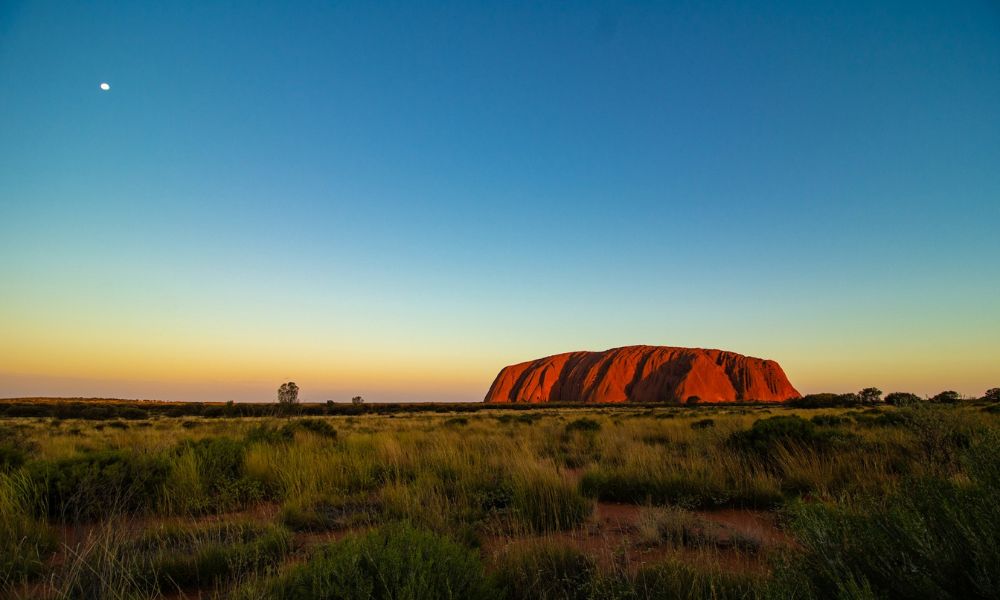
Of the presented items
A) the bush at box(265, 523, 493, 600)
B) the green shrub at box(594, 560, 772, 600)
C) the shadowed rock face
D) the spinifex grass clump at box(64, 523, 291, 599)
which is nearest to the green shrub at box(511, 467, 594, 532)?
the green shrub at box(594, 560, 772, 600)

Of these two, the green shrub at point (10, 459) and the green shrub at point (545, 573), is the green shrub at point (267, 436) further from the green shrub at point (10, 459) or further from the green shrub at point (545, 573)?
the green shrub at point (545, 573)

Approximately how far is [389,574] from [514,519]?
269 cm

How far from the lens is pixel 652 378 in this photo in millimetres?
81562

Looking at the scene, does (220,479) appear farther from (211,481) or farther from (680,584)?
(680,584)

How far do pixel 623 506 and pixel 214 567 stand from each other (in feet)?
17.3

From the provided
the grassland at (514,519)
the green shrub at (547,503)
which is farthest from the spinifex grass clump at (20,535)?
the green shrub at (547,503)

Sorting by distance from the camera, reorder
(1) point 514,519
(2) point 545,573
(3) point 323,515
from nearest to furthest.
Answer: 1. (2) point 545,573
2. (1) point 514,519
3. (3) point 323,515

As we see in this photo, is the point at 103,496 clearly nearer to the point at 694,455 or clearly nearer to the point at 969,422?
the point at 694,455

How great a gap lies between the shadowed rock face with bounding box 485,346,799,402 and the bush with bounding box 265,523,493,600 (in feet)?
252

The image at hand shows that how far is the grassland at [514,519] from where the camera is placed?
2346 millimetres

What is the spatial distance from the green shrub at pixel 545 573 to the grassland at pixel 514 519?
0.02 metres

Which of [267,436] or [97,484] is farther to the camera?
[267,436]

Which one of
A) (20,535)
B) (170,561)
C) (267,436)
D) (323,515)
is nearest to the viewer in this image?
(170,561)

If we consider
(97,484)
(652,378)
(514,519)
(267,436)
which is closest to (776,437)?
(514,519)
